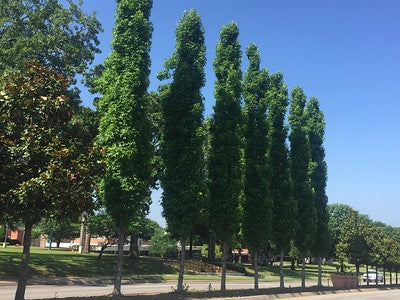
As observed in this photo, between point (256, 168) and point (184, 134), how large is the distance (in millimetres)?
5732

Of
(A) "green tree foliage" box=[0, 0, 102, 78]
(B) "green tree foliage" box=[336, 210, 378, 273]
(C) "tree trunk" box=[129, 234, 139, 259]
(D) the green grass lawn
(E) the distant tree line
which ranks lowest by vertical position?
(D) the green grass lawn

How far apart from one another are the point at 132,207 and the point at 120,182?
1028 mm

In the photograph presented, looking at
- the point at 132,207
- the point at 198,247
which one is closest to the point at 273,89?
the point at 132,207

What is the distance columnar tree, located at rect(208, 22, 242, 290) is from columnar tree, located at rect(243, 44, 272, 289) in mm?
1908

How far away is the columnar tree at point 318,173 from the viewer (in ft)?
99.0

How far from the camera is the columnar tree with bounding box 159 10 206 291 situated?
59.3 feet

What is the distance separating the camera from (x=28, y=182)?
35.1ft

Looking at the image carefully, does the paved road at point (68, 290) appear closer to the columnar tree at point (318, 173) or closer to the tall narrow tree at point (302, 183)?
the tall narrow tree at point (302, 183)

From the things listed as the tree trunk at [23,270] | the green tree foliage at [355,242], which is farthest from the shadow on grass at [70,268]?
the tree trunk at [23,270]

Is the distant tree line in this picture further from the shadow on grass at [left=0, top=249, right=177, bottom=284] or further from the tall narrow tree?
the shadow on grass at [left=0, top=249, right=177, bottom=284]

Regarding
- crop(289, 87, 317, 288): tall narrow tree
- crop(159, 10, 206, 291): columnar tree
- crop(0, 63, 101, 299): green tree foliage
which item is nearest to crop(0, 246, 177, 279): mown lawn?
crop(159, 10, 206, 291): columnar tree

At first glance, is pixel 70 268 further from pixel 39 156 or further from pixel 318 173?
pixel 39 156

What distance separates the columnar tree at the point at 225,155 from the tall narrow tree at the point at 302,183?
8.41 meters

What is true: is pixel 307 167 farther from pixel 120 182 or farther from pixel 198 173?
pixel 120 182
